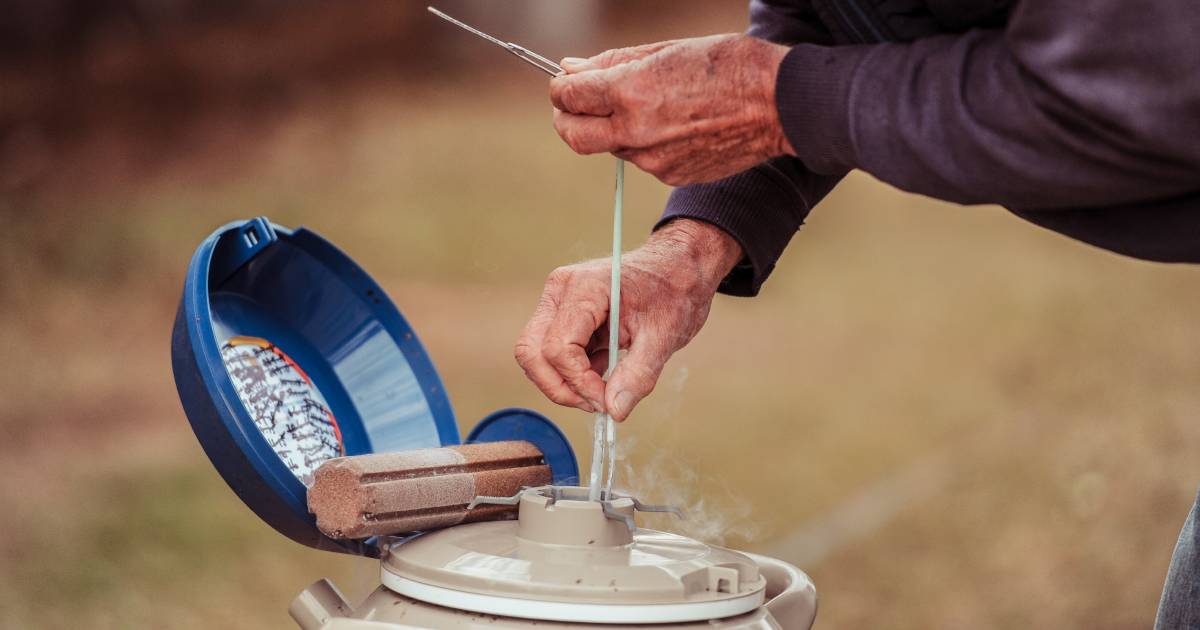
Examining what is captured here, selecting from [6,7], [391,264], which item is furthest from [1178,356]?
[6,7]

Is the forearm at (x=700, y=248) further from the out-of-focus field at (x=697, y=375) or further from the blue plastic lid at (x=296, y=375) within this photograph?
the out-of-focus field at (x=697, y=375)

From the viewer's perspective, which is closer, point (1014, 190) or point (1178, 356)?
point (1014, 190)

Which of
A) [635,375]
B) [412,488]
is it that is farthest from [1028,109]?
[412,488]

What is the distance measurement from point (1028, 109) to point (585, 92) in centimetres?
35

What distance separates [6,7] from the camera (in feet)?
18.5

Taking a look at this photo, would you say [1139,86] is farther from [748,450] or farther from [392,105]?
[392,105]

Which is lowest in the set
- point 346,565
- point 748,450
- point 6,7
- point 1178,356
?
point 1178,356

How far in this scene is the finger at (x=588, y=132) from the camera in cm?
100

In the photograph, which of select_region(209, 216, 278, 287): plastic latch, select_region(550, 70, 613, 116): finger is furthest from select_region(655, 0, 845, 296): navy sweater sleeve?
select_region(209, 216, 278, 287): plastic latch

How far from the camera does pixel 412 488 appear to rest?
102 cm

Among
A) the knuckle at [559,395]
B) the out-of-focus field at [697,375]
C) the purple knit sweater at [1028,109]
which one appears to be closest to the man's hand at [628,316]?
the knuckle at [559,395]

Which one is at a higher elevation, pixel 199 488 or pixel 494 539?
pixel 494 539

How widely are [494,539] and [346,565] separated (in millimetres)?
2789

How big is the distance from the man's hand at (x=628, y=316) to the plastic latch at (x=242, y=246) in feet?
0.90
